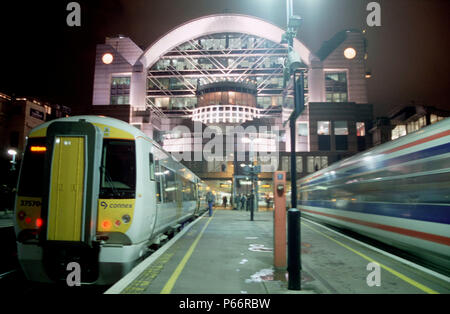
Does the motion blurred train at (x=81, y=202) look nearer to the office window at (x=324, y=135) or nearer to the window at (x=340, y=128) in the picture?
the office window at (x=324, y=135)

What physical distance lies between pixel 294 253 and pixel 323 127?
58140 mm

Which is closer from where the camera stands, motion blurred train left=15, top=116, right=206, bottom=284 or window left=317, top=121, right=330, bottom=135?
motion blurred train left=15, top=116, right=206, bottom=284

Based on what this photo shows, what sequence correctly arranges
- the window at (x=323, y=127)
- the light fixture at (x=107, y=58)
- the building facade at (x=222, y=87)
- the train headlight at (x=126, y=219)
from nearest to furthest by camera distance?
the train headlight at (x=126, y=219), the window at (x=323, y=127), the building facade at (x=222, y=87), the light fixture at (x=107, y=58)

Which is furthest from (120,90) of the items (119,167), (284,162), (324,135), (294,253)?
(294,253)

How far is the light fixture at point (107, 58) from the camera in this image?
240ft

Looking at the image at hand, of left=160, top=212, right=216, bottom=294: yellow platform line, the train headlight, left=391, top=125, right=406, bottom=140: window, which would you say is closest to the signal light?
the train headlight

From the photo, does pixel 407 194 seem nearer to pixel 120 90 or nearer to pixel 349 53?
pixel 349 53

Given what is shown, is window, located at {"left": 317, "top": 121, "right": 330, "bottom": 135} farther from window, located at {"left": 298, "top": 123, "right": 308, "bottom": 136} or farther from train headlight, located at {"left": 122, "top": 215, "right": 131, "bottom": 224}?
train headlight, located at {"left": 122, "top": 215, "right": 131, "bottom": 224}

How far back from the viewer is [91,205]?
5.37m

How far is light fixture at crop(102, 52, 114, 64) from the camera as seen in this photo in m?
73.2

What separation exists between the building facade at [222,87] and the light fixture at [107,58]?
0.25m

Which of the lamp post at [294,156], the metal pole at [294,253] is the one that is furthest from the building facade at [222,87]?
the metal pole at [294,253]

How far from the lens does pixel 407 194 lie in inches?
316

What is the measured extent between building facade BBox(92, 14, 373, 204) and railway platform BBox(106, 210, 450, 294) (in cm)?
5459
